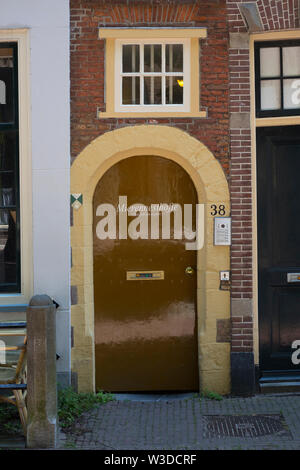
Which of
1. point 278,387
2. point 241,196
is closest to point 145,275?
point 241,196

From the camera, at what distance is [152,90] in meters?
6.80

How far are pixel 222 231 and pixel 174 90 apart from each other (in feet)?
5.58

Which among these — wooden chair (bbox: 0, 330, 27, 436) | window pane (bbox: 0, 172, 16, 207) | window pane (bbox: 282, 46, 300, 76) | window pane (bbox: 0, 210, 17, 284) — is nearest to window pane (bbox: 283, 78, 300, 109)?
window pane (bbox: 282, 46, 300, 76)

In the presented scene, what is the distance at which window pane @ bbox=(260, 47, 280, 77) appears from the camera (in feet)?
22.6

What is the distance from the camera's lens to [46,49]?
665 cm

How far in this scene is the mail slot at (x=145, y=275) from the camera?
693cm

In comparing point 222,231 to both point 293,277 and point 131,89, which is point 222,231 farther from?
point 131,89

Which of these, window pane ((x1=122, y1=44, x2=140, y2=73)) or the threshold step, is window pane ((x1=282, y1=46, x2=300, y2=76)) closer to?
window pane ((x1=122, y1=44, x2=140, y2=73))

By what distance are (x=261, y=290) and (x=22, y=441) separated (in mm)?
3119

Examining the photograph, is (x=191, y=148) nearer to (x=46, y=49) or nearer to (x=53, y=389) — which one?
(x=46, y=49)

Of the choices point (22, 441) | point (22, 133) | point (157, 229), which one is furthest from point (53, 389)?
point (22, 133)

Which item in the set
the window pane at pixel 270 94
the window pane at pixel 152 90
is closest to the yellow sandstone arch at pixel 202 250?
the window pane at pixel 152 90

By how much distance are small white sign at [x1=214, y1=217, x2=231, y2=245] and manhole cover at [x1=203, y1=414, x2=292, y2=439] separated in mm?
1896

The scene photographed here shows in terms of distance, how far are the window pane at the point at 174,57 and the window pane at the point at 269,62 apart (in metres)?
A: 0.95
